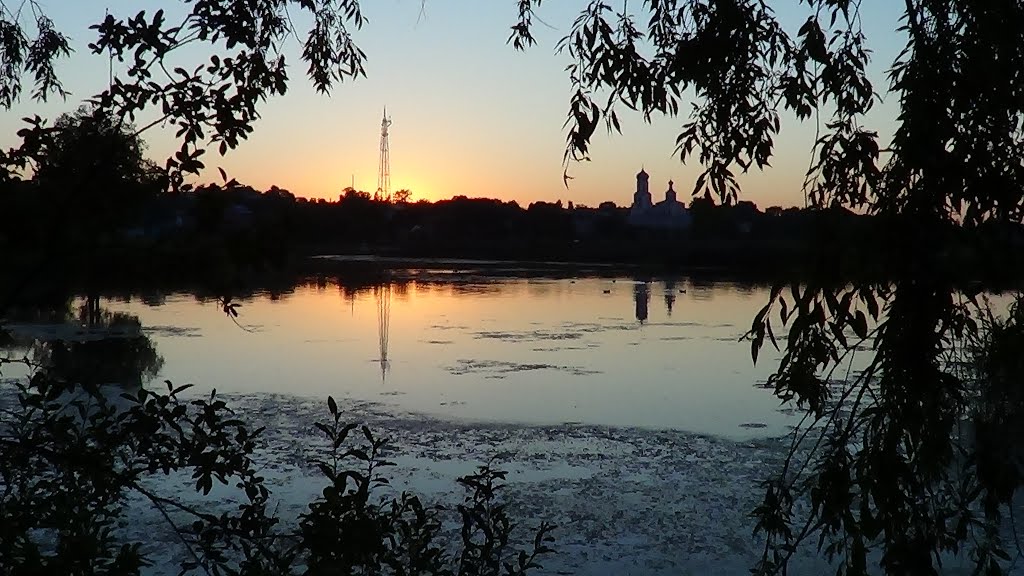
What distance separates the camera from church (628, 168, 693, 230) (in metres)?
61.3

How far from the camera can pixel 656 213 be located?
2874 inches

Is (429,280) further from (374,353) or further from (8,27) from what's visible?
(8,27)

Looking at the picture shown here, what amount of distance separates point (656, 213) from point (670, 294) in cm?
5129

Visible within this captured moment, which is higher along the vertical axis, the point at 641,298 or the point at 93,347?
the point at 641,298

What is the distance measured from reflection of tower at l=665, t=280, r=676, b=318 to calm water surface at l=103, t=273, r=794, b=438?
0.06 metres

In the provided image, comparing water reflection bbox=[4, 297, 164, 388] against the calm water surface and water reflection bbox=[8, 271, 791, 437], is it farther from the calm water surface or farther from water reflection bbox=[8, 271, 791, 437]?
the calm water surface

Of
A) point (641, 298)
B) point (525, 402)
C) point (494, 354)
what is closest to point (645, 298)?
point (641, 298)

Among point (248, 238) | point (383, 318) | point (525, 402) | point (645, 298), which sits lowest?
point (525, 402)

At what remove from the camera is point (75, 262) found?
1.58 metres

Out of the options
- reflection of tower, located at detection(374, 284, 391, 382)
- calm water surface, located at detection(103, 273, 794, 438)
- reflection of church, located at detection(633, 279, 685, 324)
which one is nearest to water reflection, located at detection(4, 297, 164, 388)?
calm water surface, located at detection(103, 273, 794, 438)

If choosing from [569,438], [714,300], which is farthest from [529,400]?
[714,300]

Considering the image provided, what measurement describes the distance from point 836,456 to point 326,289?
75.9ft

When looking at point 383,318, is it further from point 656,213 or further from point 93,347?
point 656,213

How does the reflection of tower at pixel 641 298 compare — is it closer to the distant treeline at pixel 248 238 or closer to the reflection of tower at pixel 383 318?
the reflection of tower at pixel 383 318
